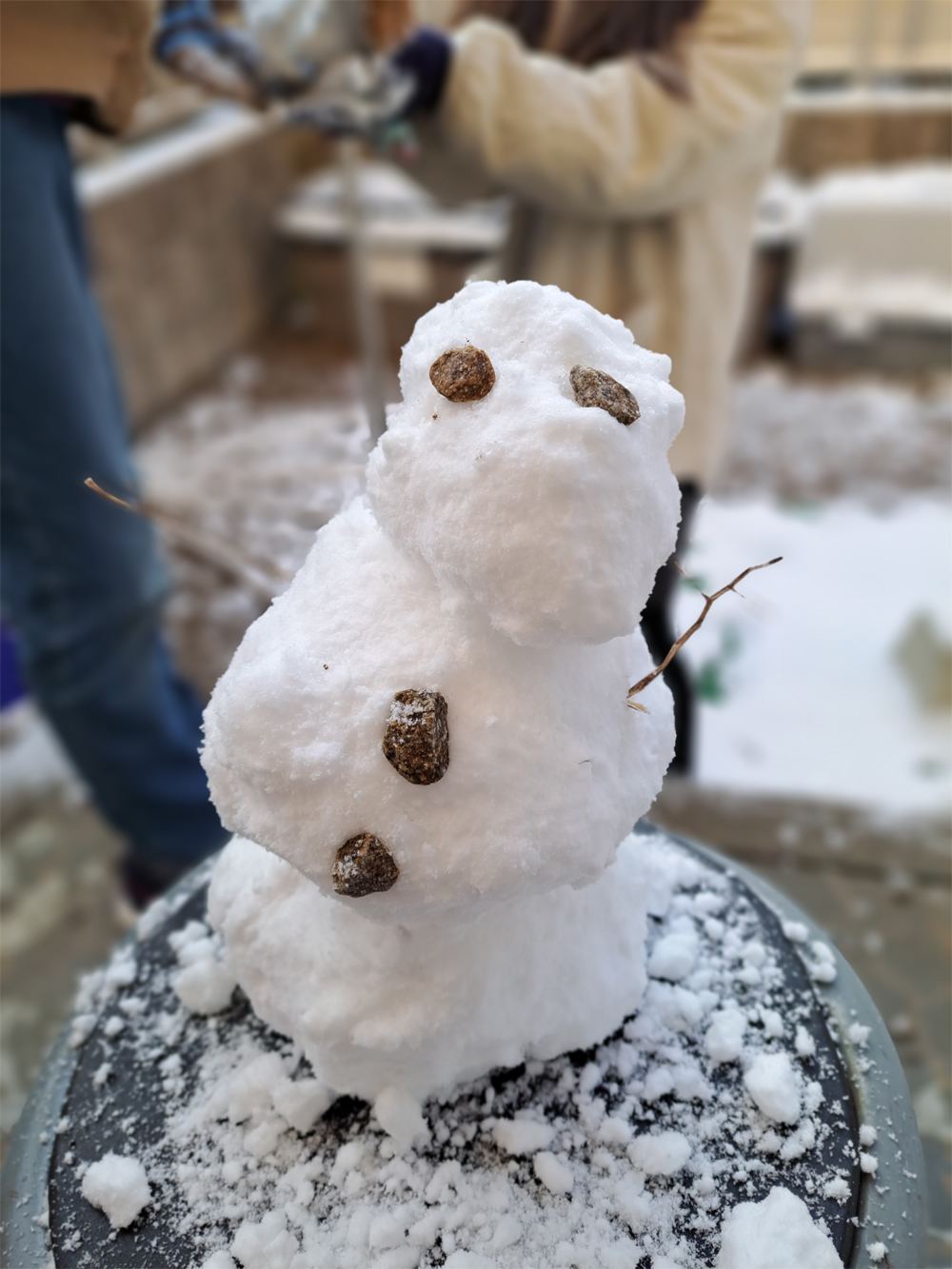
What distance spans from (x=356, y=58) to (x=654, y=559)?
988 millimetres

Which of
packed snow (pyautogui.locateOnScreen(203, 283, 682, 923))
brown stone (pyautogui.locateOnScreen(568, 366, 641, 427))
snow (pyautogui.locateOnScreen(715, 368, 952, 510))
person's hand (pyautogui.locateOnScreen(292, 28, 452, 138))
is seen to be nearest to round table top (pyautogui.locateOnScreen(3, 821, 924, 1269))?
packed snow (pyautogui.locateOnScreen(203, 283, 682, 923))

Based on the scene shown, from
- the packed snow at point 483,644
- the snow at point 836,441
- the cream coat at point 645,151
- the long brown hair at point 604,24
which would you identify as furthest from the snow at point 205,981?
the snow at point 836,441

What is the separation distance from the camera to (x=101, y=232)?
8.47 feet

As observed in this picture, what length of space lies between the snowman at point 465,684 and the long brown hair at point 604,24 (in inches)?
28.0

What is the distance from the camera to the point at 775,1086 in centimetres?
64

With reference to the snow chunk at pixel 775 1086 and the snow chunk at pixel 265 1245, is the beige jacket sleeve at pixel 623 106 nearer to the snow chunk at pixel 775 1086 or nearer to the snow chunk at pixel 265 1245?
the snow chunk at pixel 775 1086

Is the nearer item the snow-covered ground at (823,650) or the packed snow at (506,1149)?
the packed snow at (506,1149)

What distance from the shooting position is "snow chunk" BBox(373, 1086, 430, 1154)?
0.62 m

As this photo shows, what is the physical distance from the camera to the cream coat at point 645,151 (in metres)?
1.03

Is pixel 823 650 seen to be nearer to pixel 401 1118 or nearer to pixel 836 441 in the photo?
pixel 836 441

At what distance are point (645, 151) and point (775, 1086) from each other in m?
0.88

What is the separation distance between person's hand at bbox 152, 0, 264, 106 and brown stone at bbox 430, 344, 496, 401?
949 mm

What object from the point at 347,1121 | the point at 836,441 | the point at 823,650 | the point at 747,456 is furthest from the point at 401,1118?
the point at 836,441

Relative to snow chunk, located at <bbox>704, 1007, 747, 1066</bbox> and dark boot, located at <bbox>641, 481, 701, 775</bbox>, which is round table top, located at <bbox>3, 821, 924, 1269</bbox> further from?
dark boot, located at <bbox>641, 481, 701, 775</bbox>
